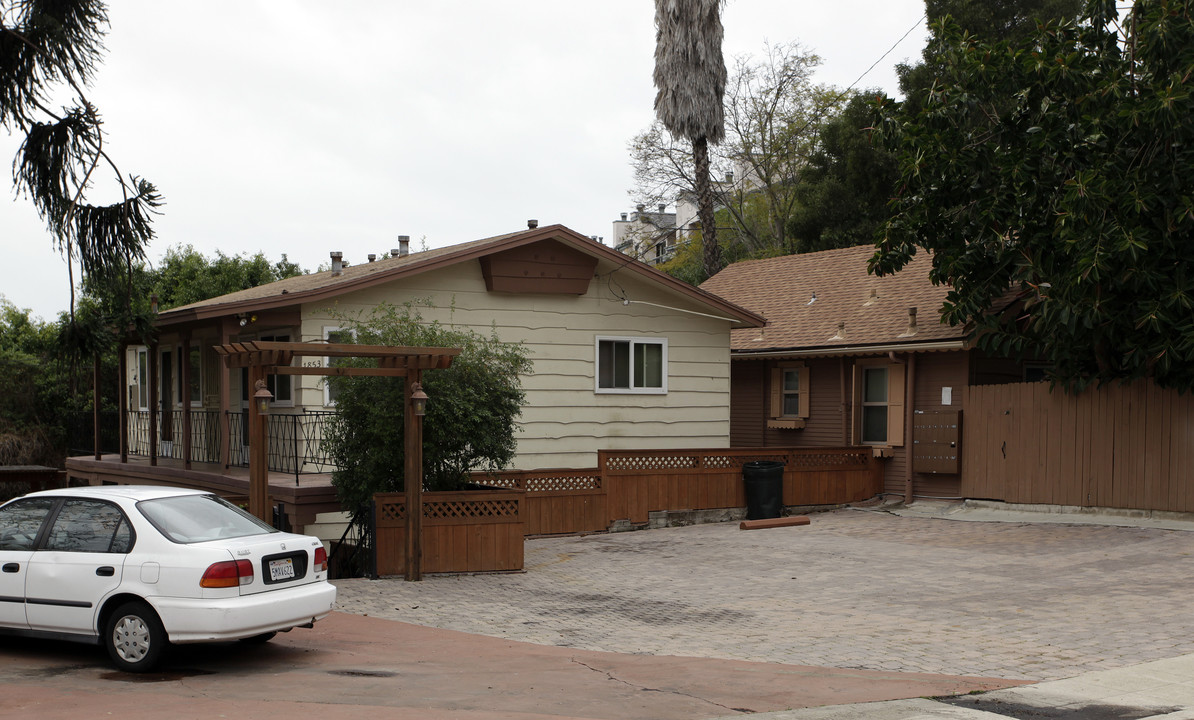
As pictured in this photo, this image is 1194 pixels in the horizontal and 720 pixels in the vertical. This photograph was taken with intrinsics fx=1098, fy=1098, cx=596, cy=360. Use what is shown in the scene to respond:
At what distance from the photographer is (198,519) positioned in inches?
342

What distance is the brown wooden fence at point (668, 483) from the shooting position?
17062mm

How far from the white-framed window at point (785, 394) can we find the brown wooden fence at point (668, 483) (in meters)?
2.59

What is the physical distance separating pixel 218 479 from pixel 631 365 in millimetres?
7384

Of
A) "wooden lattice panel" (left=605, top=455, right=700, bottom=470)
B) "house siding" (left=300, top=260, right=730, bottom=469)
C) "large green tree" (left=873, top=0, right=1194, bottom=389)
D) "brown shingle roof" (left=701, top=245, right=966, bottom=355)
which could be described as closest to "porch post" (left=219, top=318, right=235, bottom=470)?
"house siding" (left=300, top=260, right=730, bottom=469)

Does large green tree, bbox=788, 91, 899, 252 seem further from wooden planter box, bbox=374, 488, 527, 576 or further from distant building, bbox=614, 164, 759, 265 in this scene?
wooden planter box, bbox=374, 488, 527, 576

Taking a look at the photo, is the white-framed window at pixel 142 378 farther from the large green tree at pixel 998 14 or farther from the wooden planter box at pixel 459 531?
the large green tree at pixel 998 14

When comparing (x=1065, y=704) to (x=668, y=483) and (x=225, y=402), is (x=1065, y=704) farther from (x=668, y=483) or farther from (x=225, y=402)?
(x=225, y=402)

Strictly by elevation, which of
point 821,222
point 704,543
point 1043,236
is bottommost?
point 704,543

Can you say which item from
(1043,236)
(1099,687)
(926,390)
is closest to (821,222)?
(926,390)

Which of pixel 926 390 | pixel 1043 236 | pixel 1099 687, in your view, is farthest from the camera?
pixel 926 390

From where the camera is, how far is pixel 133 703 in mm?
7070

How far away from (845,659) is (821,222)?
97.6 ft

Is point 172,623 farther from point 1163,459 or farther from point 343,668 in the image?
point 1163,459

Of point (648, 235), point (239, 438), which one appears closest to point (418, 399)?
point (239, 438)
